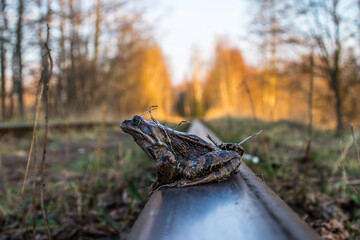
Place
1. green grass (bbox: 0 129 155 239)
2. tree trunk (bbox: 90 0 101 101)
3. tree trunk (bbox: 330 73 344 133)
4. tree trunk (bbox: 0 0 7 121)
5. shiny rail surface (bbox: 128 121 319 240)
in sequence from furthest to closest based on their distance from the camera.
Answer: tree trunk (bbox: 90 0 101 101), tree trunk (bbox: 0 0 7 121), tree trunk (bbox: 330 73 344 133), green grass (bbox: 0 129 155 239), shiny rail surface (bbox: 128 121 319 240)

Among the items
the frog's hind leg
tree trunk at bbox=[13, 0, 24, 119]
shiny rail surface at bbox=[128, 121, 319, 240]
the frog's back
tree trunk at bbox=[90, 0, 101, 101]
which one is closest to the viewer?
shiny rail surface at bbox=[128, 121, 319, 240]

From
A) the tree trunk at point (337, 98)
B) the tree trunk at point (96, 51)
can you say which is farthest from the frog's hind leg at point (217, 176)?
the tree trunk at point (96, 51)

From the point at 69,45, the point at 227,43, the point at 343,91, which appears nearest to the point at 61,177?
the point at 343,91

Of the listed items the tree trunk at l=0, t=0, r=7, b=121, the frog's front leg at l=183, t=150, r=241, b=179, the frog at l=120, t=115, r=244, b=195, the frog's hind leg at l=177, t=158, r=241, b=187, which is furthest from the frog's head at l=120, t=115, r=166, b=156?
the tree trunk at l=0, t=0, r=7, b=121

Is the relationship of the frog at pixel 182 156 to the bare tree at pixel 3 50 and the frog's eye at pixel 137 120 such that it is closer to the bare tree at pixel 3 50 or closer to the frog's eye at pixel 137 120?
the frog's eye at pixel 137 120

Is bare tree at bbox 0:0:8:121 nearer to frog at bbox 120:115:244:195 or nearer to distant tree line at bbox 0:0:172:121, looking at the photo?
distant tree line at bbox 0:0:172:121

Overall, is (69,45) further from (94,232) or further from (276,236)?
(276,236)

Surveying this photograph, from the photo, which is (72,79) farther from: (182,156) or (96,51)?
(182,156)
